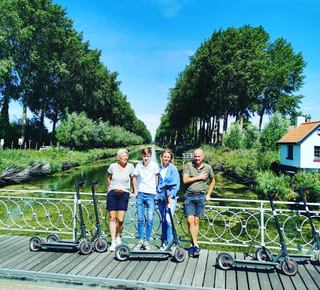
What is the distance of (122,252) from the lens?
5105 mm

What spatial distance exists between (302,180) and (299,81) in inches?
1702

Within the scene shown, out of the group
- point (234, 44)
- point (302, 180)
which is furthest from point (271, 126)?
point (302, 180)

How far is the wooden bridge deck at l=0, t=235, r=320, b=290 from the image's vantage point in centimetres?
428

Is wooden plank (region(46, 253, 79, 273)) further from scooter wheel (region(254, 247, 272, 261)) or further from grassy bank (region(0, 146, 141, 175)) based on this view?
grassy bank (region(0, 146, 141, 175))

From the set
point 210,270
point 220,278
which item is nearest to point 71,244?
point 210,270

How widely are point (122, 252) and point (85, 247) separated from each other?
0.85m

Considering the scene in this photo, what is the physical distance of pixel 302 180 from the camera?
656 inches

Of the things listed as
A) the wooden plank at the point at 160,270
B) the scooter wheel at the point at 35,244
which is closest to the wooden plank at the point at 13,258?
the scooter wheel at the point at 35,244

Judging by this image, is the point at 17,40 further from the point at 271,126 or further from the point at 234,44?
the point at 271,126

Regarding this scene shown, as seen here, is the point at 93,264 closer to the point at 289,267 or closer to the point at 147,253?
the point at 147,253

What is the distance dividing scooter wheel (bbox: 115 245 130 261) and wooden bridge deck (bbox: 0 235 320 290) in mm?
95

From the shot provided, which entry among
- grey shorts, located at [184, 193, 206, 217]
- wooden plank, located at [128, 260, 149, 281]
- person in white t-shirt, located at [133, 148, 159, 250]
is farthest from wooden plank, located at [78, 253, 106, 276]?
grey shorts, located at [184, 193, 206, 217]

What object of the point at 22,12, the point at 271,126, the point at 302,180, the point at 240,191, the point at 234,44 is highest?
the point at 22,12

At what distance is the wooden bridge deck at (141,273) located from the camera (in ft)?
14.0
